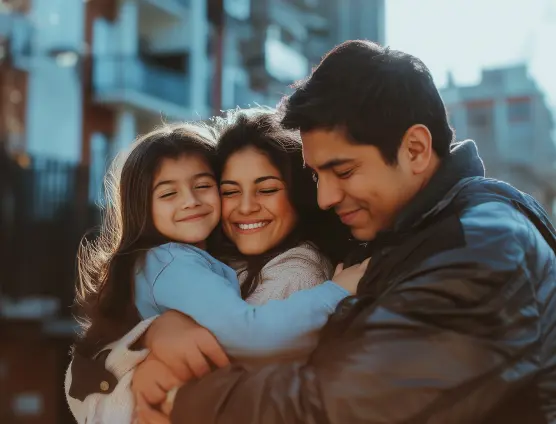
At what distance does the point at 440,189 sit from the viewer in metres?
1.62

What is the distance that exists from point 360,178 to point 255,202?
0.43 metres

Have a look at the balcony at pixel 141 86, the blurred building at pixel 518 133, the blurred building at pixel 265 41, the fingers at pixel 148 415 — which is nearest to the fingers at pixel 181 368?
the fingers at pixel 148 415

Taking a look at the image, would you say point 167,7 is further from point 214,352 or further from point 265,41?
point 214,352

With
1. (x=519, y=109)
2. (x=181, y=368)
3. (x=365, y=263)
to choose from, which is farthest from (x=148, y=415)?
(x=519, y=109)

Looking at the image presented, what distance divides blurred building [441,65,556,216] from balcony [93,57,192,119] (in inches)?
189

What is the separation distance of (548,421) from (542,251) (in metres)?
0.30

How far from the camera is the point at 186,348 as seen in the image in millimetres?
1697

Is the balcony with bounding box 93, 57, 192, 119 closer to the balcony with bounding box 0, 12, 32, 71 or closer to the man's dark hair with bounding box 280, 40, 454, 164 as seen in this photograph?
the balcony with bounding box 0, 12, 32, 71

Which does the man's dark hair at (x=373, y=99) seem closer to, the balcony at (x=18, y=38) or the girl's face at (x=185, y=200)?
the girl's face at (x=185, y=200)

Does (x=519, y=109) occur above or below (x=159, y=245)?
above

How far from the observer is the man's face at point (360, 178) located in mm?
1676

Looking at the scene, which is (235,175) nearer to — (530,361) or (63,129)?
(530,361)

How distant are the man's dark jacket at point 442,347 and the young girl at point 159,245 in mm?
288

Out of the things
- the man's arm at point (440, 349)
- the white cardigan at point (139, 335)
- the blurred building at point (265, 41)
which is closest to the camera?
the man's arm at point (440, 349)
